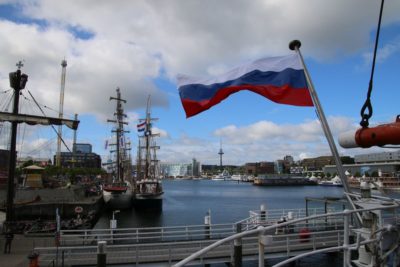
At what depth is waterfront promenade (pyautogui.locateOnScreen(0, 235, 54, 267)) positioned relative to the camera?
18.9 metres

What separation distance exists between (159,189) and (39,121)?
50.6 m

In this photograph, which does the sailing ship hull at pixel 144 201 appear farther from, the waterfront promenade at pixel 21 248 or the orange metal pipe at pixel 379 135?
the orange metal pipe at pixel 379 135

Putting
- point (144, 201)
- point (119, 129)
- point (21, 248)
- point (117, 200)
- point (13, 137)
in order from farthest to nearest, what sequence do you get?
1. point (119, 129)
2. point (117, 200)
3. point (144, 201)
4. point (13, 137)
5. point (21, 248)

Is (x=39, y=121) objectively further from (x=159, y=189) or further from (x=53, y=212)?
(x=159, y=189)

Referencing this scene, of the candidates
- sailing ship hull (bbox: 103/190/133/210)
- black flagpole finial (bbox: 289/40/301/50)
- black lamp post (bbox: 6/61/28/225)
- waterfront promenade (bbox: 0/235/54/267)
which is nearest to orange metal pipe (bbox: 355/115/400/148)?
black flagpole finial (bbox: 289/40/301/50)

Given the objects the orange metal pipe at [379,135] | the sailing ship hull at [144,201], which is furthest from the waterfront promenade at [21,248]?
the sailing ship hull at [144,201]

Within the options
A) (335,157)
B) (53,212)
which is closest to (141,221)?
(53,212)

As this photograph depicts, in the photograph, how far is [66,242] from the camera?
24.9m

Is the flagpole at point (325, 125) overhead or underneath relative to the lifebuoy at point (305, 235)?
overhead

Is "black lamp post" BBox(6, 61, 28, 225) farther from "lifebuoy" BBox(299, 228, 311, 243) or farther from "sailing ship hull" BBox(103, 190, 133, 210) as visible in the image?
"sailing ship hull" BBox(103, 190, 133, 210)

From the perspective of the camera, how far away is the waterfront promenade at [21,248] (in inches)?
742

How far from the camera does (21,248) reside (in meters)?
22.6

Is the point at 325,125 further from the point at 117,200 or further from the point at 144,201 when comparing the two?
the point at 117,200

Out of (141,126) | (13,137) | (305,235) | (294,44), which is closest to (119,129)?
(141,126)
